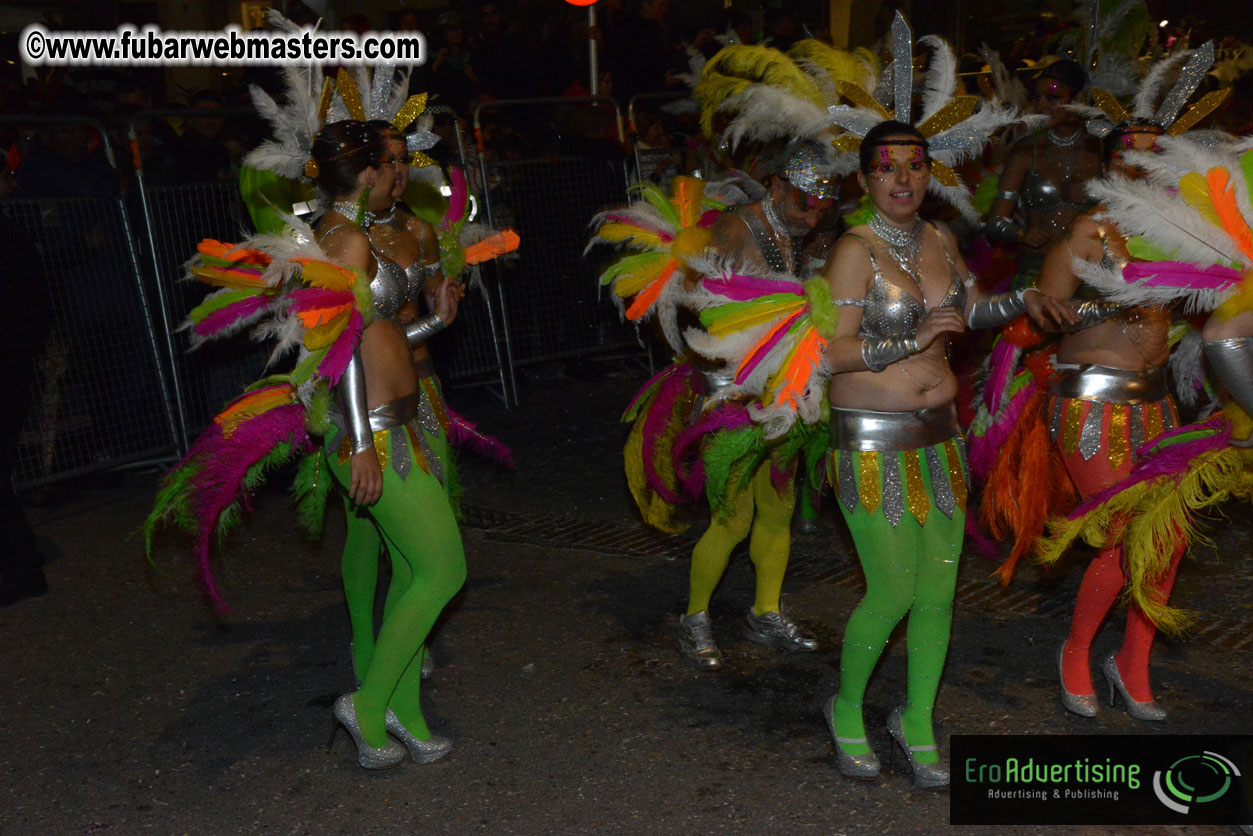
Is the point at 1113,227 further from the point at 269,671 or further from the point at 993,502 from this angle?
the point at 269,671

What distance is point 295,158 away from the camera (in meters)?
3.79

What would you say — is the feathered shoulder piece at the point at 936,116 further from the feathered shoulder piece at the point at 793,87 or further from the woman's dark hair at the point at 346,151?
the woman's dark hair at the point at 346,151

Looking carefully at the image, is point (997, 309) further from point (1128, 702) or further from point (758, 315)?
point (1128, 702)

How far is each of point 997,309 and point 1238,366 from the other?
0.63m

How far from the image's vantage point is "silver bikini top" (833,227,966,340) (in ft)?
11.1

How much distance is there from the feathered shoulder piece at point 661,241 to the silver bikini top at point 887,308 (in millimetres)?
984

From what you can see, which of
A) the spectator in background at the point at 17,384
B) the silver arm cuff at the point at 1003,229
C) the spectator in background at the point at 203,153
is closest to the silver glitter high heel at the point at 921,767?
the silver arm cuff at the point at 1003,229

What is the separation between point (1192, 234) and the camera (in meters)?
3.26

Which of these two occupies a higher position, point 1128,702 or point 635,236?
point 635,236

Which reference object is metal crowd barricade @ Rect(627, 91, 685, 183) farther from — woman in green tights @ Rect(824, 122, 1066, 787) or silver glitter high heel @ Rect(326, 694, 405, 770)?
silver glitter high heel @ Rect(326, 694, 405, 770)

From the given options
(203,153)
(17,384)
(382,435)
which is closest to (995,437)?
(382,435)

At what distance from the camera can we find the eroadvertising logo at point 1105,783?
11.0 ft

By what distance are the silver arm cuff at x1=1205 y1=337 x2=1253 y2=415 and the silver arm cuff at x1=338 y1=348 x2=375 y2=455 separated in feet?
Answer: 7.57

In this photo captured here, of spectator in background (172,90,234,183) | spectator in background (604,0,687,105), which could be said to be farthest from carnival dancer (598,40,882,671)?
spectator in background (604,0,687,105)
